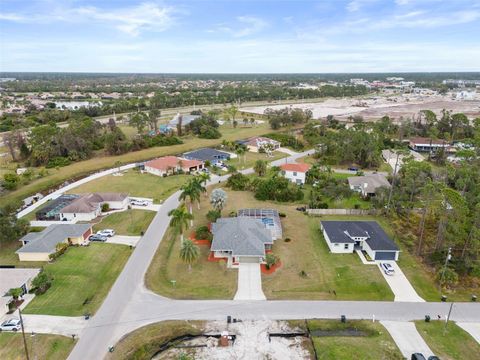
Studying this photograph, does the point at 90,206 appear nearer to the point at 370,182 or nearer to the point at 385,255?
the point at 385,255

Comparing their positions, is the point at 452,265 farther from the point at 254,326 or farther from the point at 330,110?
the point at 330,110

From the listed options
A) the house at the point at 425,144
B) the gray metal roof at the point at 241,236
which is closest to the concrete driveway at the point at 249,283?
the gray metal roof at the point at 241,236

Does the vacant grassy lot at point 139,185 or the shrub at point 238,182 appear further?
the shrub at point 238,182

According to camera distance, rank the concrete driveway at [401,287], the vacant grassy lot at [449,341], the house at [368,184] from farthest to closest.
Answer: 1. the house at [368,184]
2. the concrete driveway at [401,287]
3. the vacant grassy lot at [449,341]

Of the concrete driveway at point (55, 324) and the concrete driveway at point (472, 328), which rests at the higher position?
the concrete driveway at point (55, 324)

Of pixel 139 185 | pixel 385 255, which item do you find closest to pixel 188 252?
pixel 385 255

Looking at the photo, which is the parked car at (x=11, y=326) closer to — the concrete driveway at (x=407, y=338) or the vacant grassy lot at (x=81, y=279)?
the vacant grassy lot at (x=81, y=279)
